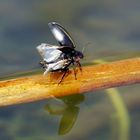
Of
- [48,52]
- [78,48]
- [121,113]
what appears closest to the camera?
[48,52]

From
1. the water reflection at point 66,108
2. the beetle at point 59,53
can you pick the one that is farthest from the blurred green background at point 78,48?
the beetle at point 59,53

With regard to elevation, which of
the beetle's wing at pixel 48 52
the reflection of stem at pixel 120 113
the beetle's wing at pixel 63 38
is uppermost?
the beetle's wing at pixel 63 38

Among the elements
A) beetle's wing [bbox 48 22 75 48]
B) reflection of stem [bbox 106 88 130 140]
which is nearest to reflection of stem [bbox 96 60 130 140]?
reflection of stem [bbox 106 88 130 140]

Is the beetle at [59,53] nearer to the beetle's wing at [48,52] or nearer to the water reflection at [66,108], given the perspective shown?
the beetle's wing at [48,52]

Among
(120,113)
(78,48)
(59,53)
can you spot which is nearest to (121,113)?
(120,113)

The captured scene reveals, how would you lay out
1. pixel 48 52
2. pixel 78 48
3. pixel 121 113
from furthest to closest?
pixel 78 48 → pixel 121 113 → pixel 48 52

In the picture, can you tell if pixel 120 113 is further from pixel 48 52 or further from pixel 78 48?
pixel 78 48

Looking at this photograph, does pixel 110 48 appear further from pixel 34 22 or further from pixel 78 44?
pixel 34 22
